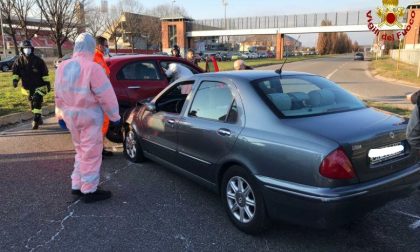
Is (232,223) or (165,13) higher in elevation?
(165,13)

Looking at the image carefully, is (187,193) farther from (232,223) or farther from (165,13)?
(165,13)

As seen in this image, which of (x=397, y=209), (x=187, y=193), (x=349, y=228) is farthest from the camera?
(x=187, y=193)

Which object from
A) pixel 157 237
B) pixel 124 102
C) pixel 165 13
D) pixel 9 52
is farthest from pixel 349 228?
pixel 165 13

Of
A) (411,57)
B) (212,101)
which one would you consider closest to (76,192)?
(212,101)

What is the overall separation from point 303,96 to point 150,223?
2.01m

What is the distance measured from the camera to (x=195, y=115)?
4441 millimetres

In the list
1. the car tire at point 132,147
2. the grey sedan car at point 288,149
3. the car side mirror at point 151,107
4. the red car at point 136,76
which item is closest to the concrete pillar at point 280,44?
the red car at point 136,76

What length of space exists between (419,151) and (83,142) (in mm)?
3430

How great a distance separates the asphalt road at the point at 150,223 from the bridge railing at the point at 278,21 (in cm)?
6361

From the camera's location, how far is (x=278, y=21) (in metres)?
71.6

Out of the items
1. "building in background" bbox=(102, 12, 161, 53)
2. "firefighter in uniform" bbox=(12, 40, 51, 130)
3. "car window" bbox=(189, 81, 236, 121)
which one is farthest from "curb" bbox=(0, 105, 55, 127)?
"building in background" bbox=(102, 12, 161, 53)

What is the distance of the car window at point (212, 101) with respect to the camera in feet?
13.3

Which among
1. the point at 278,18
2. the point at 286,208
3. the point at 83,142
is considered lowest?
the point at 286,208

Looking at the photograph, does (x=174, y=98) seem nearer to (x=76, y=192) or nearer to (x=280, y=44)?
(x=76, y=192)
